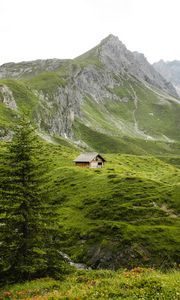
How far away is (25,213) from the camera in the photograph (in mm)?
29312

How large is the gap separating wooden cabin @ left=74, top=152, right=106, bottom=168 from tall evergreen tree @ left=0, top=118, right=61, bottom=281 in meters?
82.4

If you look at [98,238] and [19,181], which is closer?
[19,181]

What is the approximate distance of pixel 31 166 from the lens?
3075 cm

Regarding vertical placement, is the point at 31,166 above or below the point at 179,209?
above

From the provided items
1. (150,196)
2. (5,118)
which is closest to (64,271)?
(150,196)

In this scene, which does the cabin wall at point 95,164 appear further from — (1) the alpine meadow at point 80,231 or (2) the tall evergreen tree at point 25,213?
(2) the tall evergreen tree at point 25,213

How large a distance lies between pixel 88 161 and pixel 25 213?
84900mm

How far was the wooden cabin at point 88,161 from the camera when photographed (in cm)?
11456

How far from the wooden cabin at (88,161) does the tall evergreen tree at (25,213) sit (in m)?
82.4

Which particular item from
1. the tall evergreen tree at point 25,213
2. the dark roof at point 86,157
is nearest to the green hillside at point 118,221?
the tall evergreen tree at point 25,213

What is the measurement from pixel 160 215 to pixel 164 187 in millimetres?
13459

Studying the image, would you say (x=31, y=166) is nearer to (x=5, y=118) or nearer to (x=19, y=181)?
(x=19, y=181)

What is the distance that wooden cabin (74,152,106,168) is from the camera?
114562 mm

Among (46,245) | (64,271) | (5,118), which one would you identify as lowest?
(64,271)
